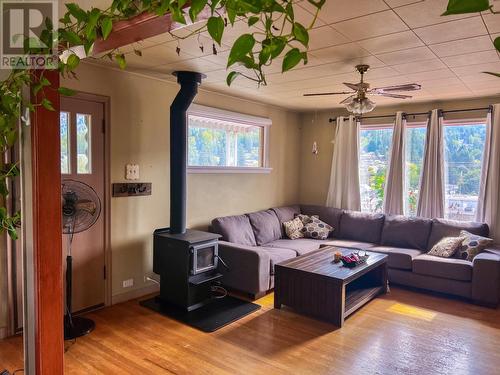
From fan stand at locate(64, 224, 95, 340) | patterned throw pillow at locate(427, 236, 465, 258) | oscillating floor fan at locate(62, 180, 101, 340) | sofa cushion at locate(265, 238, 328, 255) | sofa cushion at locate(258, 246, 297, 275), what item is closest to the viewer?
oscillating floor fan at locate(62, 180, 101, 340)

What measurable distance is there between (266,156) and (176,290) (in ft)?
8.51

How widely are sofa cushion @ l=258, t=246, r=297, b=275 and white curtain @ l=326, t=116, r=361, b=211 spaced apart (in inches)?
64.6

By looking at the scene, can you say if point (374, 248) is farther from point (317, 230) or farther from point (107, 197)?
point (107, 197)

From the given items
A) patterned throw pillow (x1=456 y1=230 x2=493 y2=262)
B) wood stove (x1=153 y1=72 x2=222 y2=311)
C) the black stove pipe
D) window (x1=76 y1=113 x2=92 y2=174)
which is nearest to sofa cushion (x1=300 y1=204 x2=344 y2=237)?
patterned throw pillow (x1=456 y1=230 x2=493 y2=262)

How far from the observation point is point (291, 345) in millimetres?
2908

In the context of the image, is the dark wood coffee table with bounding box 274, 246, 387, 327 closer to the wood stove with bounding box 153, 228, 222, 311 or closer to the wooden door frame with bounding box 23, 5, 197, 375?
the wood stove with bounding box 153, 228, 222, 311

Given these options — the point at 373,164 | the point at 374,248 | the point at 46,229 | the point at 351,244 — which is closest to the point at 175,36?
the point at 46,229

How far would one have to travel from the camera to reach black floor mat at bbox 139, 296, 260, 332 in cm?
325

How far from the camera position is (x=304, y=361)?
266 centimetres

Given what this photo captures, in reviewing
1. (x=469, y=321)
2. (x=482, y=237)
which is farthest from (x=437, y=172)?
(x=469, y=321)

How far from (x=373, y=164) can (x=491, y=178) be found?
1558 millimetres

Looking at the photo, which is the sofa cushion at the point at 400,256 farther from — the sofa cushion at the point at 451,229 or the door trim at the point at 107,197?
the door trim at the point at 107,197

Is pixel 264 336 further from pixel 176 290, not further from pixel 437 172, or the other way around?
pixel 437 172

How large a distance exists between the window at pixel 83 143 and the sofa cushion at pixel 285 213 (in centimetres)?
280
